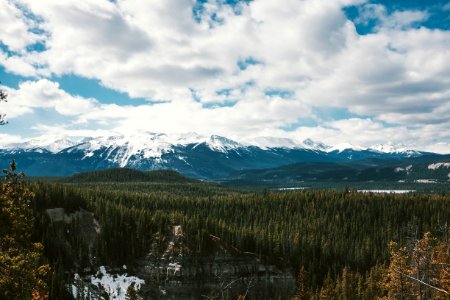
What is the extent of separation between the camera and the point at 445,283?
211 feet

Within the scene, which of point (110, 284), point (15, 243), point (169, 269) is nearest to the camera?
point (15, 243)

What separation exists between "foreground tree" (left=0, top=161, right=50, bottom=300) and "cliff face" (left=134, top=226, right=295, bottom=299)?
359ft

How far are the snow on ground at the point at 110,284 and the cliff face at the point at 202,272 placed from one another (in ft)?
12.8

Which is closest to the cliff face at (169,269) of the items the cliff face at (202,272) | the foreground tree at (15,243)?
the cliff face at (202,272)

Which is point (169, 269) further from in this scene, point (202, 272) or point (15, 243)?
point (15, 243)

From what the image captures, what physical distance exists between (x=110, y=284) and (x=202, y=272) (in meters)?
30.3

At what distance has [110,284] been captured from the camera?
5025 inches

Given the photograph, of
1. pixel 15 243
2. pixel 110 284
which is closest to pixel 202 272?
pixel 110 284

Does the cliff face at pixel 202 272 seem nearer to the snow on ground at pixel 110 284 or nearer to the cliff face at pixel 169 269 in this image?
the cliff face at pixel 169 269

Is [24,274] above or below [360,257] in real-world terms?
above

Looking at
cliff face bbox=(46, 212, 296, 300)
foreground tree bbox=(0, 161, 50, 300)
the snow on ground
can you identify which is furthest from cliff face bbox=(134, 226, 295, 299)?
foreground tree bbox=(0, 161, 50, 300)

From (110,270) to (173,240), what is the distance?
2362 centimetres

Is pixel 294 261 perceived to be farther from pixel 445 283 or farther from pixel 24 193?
pixel 24 193

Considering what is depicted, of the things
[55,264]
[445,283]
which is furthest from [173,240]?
[445,283]
